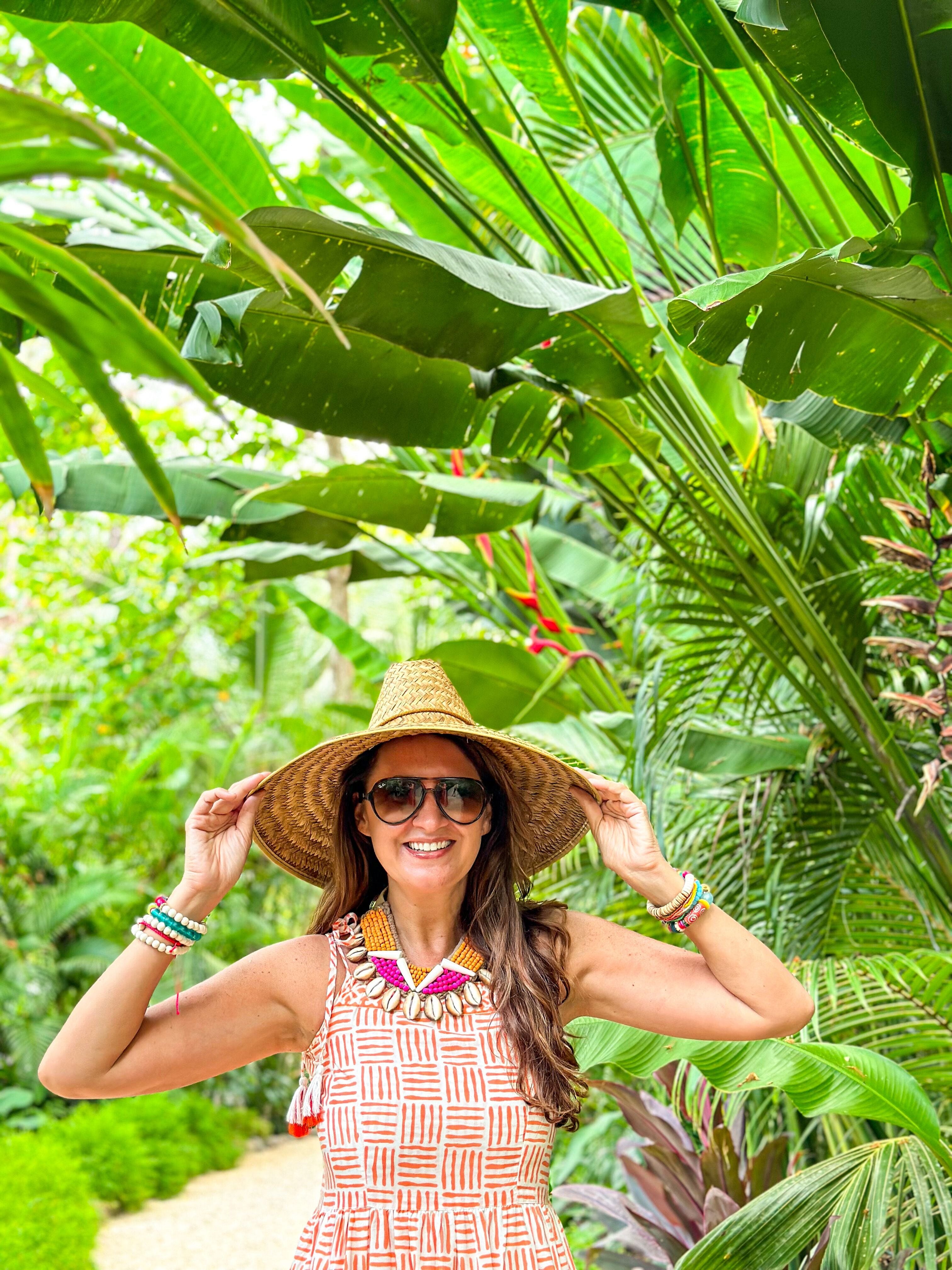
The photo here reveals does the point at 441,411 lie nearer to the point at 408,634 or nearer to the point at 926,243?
Answer: the point at 926,243

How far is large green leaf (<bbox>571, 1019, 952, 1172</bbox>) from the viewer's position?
2.13m

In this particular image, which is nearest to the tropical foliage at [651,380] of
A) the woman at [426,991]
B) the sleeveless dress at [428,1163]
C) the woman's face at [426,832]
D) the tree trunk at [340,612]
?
the woman at [426,991]

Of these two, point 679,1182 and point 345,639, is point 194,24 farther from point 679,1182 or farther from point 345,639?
point 345,639

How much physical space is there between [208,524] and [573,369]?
6.89 metres

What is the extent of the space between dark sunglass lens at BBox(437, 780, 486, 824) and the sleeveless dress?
13.9 inches

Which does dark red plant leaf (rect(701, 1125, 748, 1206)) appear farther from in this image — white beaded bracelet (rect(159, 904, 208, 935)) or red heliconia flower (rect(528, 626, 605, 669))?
white beaded bracelet (rect(159, 904, 208, 935))

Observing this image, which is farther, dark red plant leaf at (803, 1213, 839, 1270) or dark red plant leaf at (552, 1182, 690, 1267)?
dark red plant leaf at (552, 1182, 690, 1267)

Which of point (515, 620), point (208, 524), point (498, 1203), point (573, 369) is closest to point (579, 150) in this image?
point (515, 620)

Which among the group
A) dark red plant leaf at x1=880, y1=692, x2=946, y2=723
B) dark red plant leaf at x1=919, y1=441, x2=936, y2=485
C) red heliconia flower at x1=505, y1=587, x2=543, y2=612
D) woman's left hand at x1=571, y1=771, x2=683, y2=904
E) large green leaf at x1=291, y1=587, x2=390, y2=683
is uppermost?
large green leaf at x1=291, y1=587, x2=390, y2=683

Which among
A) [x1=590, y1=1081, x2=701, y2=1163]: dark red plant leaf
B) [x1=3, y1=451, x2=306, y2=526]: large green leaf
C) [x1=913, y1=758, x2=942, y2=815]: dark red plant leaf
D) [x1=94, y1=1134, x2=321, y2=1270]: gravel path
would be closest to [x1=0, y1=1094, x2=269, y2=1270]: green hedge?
[x1=94, y1=1134, x2=321, y2=1270]: gravel path

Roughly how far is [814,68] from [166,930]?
5.76 feet

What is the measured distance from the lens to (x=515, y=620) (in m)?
4.90

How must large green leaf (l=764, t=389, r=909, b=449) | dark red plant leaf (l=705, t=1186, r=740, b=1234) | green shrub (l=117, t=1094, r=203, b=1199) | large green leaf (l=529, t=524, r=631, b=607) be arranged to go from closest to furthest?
1. dark red plant leaf (l=705, t=1186, r=740, b=1234)
2. large green leaf (l=764, t=389, r=909, b=449)
3. large green leaf (l=529, t=524, r=631, b=607)
4. green shrub (l=117, t=1094, r=203, b=1199)

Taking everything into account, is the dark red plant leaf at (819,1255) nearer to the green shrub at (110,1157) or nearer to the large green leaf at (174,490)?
the large green leaf at (174,490)
